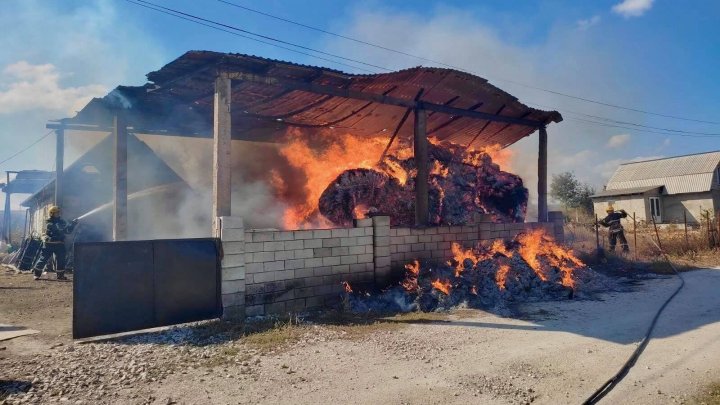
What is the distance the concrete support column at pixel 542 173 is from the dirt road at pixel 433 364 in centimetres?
634

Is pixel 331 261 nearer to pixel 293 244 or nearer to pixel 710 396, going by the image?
pixel 293 244

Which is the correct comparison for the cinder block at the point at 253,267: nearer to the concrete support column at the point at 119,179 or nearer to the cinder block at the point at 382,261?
the cinder block at the point at 382,261

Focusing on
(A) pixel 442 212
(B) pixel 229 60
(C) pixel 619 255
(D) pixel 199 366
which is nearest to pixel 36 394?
(D) pixel 199 366

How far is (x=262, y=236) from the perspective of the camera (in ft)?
25.8

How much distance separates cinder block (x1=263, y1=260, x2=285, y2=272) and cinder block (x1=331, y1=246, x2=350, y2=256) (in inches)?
46.5

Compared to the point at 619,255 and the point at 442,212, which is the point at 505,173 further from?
the point at 619,255

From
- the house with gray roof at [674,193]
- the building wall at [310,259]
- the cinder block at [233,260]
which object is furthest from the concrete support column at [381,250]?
the house with gray roof at [674,193]

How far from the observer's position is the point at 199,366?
519cm

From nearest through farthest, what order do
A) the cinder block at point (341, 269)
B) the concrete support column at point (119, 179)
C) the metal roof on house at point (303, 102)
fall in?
the metal roof on house at point (303, 102), the cinder block at point (341, 269), the concrete support column at point (119, 179)

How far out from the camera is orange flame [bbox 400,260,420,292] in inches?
354

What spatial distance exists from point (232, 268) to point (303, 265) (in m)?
1.47

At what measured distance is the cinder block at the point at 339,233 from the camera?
28.9 feet

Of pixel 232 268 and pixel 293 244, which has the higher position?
pixel 293 244

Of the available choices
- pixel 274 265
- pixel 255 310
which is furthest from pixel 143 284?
pixel 274 265
